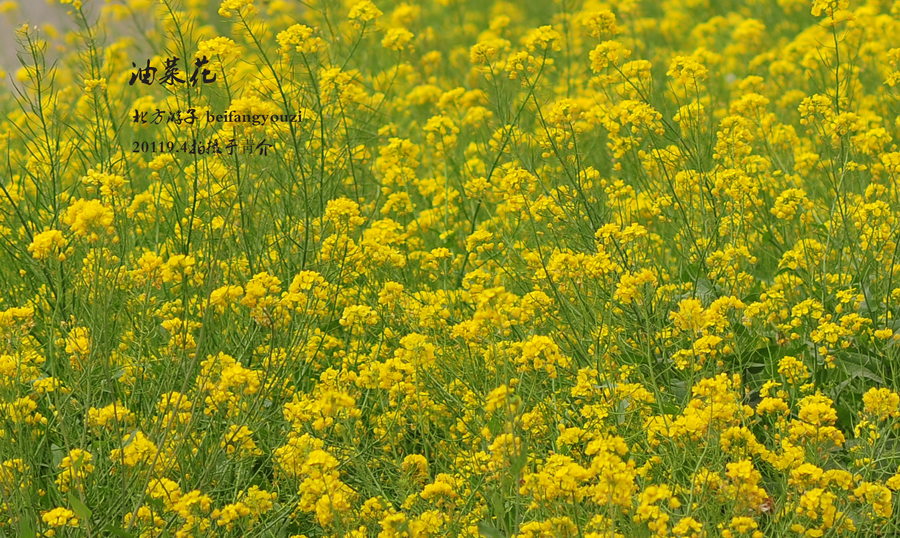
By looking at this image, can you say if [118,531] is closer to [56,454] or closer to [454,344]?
[56,454]

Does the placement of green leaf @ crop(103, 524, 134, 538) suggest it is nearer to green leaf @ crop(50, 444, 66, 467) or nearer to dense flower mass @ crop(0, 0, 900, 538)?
dense flower mass @ crop(0, 0, 900, 538)

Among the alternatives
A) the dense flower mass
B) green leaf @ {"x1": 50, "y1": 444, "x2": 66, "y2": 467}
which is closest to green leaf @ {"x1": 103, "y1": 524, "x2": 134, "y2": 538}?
the dense flower mass

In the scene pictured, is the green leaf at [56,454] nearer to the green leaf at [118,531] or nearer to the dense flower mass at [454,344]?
the dense flower mass at [454,344]

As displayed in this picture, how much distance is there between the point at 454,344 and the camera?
3531mm

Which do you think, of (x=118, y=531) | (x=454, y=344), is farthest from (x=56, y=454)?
(x=454, y=344)

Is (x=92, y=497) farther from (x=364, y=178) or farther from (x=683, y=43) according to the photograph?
(x=683, y=43)

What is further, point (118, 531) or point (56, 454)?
point (56, 454)

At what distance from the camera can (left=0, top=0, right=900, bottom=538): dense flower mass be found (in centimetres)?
255

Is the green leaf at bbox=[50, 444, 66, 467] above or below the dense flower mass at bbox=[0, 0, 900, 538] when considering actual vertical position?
below

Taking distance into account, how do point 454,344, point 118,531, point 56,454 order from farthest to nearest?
point 454,344 < point 56,454 < point 118,531

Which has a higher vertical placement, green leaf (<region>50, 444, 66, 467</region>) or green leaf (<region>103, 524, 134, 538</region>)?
green leaf (<region>103, 524, 134, 538</region>)

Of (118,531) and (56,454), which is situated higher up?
(118,531)

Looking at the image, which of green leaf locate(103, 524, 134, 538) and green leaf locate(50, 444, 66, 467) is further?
green leaf locate(50, 444, 66, 467)

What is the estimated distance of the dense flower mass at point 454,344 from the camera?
255cm
